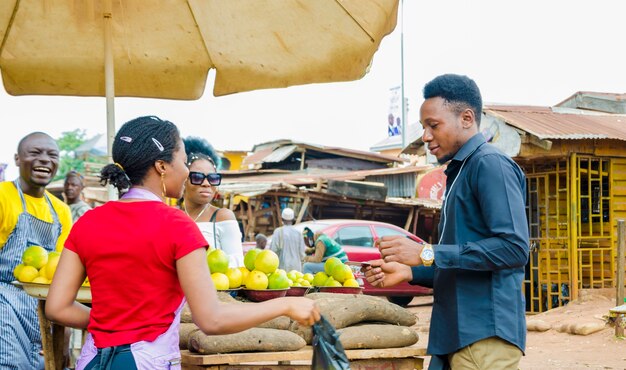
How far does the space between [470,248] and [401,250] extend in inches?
12.0

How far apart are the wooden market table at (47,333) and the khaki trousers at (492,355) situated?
1.74m

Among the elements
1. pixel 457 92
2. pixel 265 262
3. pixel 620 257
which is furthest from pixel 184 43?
pixel 620 257

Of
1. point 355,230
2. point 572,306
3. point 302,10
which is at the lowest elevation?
point 572,306

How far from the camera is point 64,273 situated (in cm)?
260

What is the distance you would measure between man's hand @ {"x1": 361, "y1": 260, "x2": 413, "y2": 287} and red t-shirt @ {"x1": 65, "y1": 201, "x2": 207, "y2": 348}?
41.8 inches

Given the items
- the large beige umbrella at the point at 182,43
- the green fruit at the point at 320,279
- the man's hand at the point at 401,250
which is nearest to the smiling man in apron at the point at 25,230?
the large beige umbrella at the point at 182,43

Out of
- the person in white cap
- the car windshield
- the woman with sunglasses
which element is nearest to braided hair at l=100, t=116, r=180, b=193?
the woman with sunglasses

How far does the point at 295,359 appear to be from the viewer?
3.31 metres

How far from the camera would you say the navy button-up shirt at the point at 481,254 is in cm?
298

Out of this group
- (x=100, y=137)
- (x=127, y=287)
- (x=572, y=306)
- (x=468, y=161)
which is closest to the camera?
(x=127, y=287)

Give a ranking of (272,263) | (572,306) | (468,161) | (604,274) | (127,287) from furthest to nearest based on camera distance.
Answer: (604,274)
(572,306)
(272,263)
(468,161)
(127,287)

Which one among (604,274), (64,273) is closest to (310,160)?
(604,274)

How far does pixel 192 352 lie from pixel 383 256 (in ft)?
3.13

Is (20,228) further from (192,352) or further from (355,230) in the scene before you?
(355,230)
